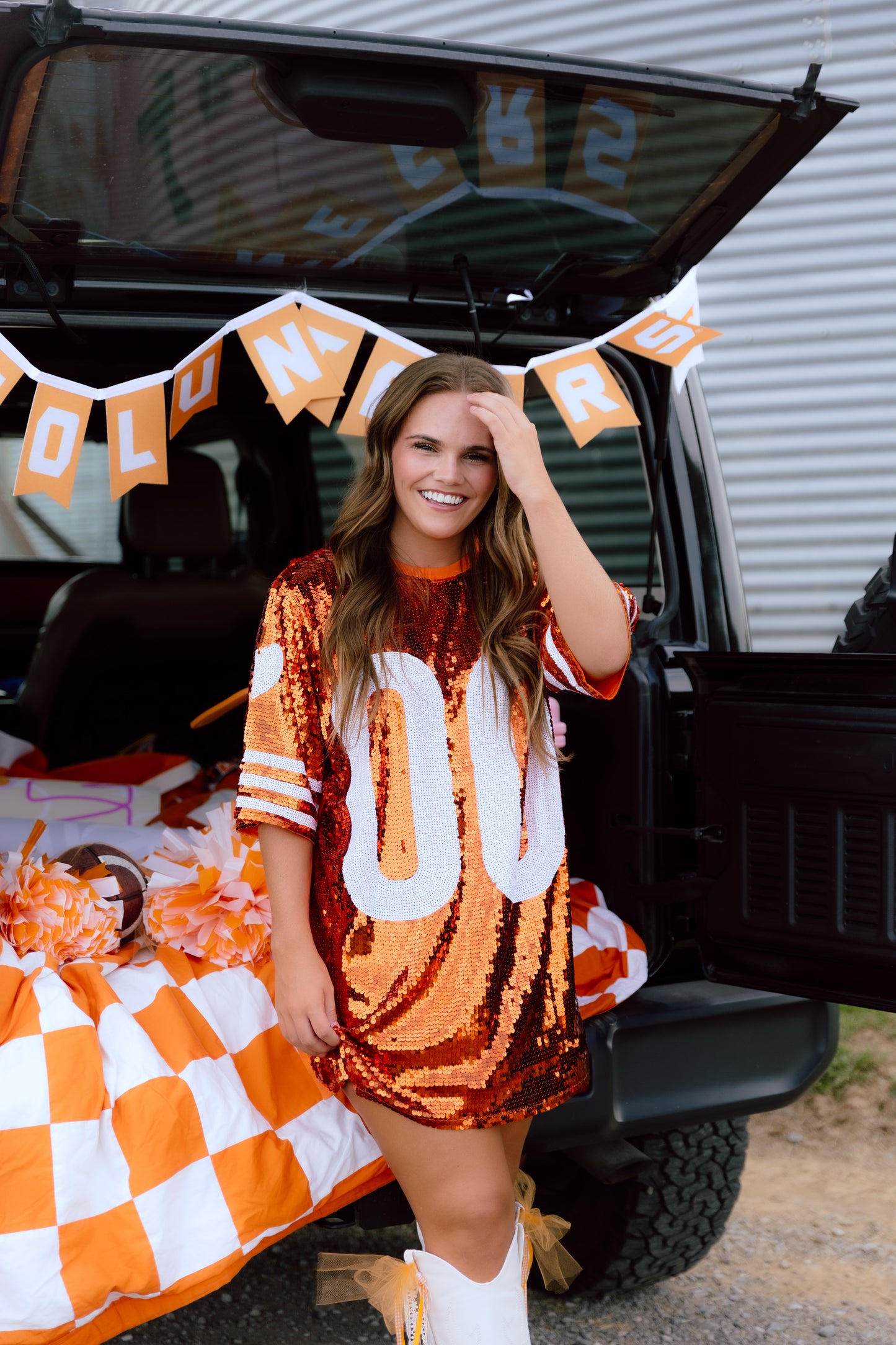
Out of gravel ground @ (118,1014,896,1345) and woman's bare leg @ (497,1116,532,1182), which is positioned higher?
woman's bare leg @ (497,1116,532,1182)

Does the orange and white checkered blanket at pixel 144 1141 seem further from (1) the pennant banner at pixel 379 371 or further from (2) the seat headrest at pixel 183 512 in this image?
(2) the seat headrest at pixel 183 512

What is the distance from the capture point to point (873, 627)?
2141 mm

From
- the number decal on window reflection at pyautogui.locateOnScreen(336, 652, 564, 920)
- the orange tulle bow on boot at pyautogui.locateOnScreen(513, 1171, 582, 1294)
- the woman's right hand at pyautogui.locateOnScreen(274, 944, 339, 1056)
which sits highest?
the number decal on window reflection at pyautogui.locateOnScreen(336, 652, 564, 920)

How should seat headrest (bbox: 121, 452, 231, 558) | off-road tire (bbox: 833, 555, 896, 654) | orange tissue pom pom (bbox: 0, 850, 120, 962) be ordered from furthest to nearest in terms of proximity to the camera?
seat headrest (bbox: 121, 452, 231, 558) < off-road tire (bbox: 833, 555, 896, 654) < orange tissue pom pom (bbox: 0, 850, 120, 962)

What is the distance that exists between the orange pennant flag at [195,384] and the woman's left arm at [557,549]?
63cm

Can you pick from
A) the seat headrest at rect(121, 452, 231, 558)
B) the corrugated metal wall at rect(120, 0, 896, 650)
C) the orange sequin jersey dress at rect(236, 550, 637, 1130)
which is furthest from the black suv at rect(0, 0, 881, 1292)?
the corrugated metal wall at rect(120, 0, 896, 650)

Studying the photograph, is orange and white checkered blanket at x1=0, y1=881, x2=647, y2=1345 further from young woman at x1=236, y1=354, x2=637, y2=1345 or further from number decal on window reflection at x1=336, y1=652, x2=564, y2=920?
number decal on window reflection at x1=336, y1=652, x2=564, y2=920

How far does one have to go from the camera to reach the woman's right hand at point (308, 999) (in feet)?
5.24

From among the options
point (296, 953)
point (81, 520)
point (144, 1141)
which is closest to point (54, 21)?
point (296, 953)

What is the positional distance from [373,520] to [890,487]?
3.54m

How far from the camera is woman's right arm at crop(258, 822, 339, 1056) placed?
1601mm

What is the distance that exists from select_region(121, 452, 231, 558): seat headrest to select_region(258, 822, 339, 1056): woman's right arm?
1950 mm

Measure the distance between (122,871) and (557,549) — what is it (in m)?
1.01

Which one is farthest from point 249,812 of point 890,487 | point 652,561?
point 890,487
